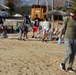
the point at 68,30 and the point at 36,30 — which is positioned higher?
the point at 68,30

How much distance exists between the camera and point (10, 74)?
9047 mm

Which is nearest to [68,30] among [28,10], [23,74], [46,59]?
[23,74]

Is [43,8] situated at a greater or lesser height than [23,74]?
lesser

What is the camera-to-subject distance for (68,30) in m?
9.52

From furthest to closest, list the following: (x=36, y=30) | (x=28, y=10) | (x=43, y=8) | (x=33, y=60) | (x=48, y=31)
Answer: (x=28, y=10) < (x=43, y=8) < (x=36, y=30) < (x=48, y=31) < (x=33, y=60)

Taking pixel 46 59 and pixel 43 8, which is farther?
pixel 43 8

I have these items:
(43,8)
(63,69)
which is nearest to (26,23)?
(63,69)

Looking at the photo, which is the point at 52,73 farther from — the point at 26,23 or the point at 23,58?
the point at 26,23

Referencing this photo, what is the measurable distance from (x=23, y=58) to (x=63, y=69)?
6.76 feet

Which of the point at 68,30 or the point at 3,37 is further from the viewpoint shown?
the point at 3,37

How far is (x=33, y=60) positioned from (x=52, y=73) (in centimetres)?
192

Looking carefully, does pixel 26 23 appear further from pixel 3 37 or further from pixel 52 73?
pixel 52 73

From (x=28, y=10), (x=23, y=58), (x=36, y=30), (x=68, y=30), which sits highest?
(x=68, y=30)

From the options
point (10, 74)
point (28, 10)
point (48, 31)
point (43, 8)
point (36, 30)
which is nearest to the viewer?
point (10, 74)
